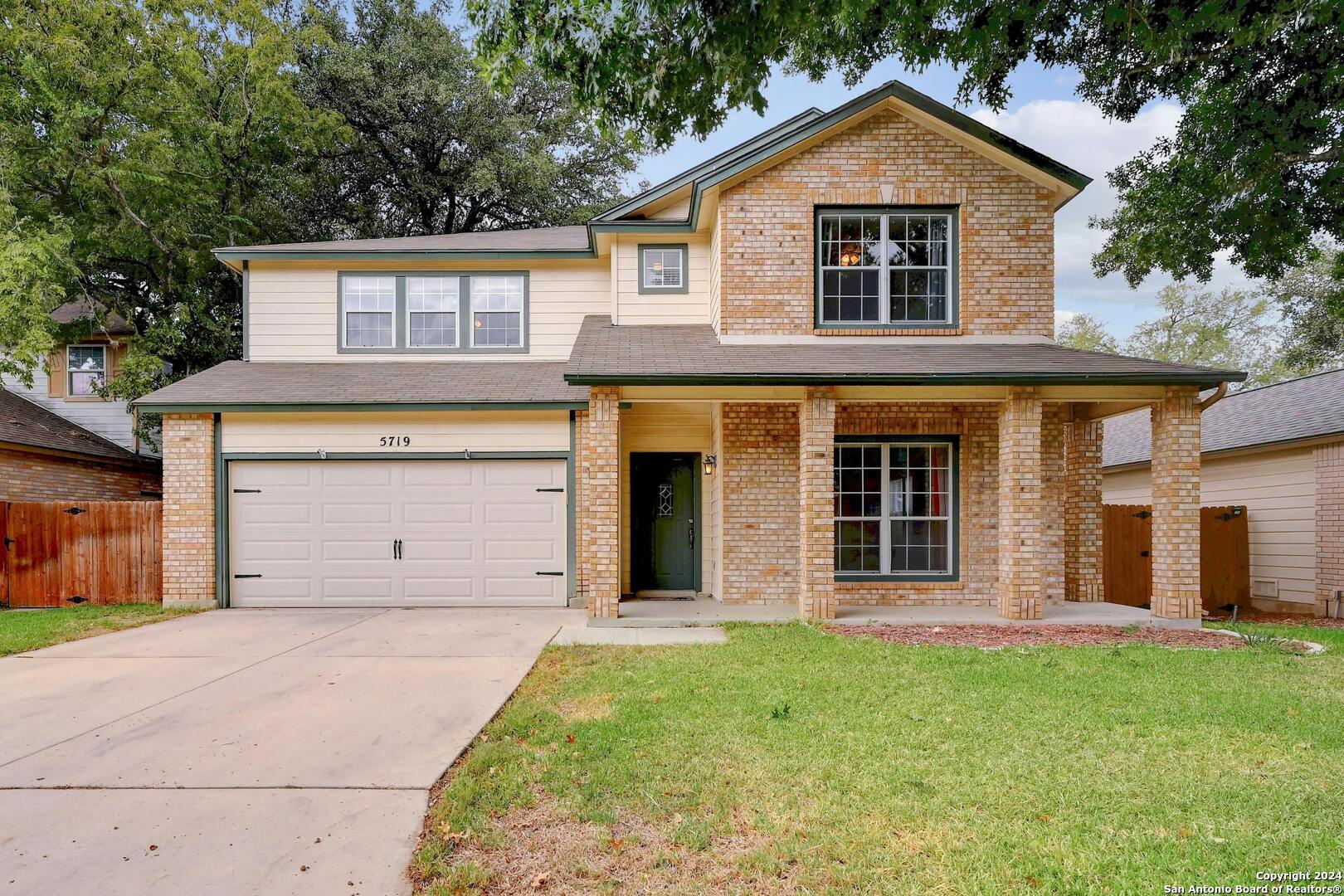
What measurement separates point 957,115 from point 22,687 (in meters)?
12.1

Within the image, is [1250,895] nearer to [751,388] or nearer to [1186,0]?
[751,388]

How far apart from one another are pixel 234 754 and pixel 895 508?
8.22m

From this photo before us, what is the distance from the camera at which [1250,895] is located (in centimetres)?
295

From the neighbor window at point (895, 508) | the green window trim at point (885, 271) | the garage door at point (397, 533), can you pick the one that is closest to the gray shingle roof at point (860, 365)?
the green window trim at point (885, 271)

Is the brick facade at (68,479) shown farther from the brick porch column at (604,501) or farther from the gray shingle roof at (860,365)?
the gray shingle roof at (860,365)

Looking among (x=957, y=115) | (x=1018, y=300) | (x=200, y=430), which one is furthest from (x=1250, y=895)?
(x=200, y=430)

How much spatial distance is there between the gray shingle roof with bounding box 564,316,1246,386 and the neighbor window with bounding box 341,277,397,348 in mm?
4230

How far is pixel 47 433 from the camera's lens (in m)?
13.5

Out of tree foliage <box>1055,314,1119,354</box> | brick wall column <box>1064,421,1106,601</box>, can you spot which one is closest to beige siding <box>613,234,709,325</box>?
brick wall column <box>1064,421,1106,601</box>

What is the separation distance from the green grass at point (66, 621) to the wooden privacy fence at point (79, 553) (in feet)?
1.00

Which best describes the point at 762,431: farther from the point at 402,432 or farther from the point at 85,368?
the point at 85,368

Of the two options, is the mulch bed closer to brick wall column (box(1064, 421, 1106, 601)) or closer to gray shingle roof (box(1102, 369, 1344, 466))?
brick wall column (box(1064, 421, 1106, 601))

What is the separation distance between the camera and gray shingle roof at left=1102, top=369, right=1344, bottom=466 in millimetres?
11805

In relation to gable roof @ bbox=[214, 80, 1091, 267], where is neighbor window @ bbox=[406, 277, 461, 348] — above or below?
below
